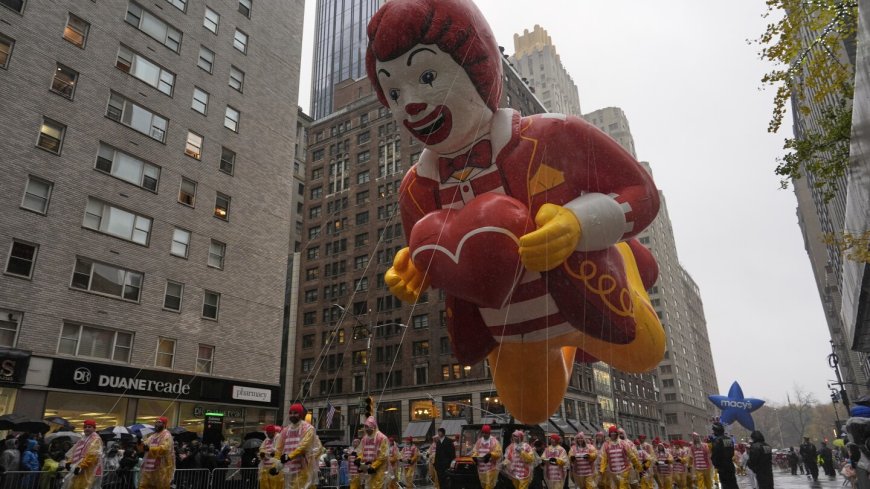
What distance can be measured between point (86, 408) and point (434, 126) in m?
20.8

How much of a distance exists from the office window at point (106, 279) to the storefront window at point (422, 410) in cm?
3673

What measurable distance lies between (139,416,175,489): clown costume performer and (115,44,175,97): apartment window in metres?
19.2

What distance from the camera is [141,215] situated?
23281 mm

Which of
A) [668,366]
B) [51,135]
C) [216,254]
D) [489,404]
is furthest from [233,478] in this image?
[668,366]

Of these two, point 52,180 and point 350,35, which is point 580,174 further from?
point 350,35

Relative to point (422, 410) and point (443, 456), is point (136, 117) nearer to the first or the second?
point (443, 456)

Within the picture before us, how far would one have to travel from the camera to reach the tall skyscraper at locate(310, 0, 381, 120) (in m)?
145

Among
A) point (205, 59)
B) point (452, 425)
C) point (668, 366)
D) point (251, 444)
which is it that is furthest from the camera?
point (668, 366)

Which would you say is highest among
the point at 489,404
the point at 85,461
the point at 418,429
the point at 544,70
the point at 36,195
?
the point at 544,70

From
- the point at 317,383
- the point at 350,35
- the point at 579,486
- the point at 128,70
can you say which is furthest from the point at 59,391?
the point at 350,35

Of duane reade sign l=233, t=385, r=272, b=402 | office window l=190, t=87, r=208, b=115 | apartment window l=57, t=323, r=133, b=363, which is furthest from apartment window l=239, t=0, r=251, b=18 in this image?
duane reade sign l=233, t=385, r=272, b=402

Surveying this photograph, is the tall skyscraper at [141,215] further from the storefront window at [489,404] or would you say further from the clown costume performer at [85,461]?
the storefront window at [489,404]

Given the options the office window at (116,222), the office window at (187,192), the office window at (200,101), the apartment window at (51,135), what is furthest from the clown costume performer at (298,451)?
the office window at (200,101)

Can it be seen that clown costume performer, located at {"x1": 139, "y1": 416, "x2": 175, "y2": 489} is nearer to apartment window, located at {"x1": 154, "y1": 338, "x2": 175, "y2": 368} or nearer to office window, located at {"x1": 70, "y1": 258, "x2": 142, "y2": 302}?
office window, located at {"x1": 70, "y1": 258, "x2": 142, "y2": 302}
